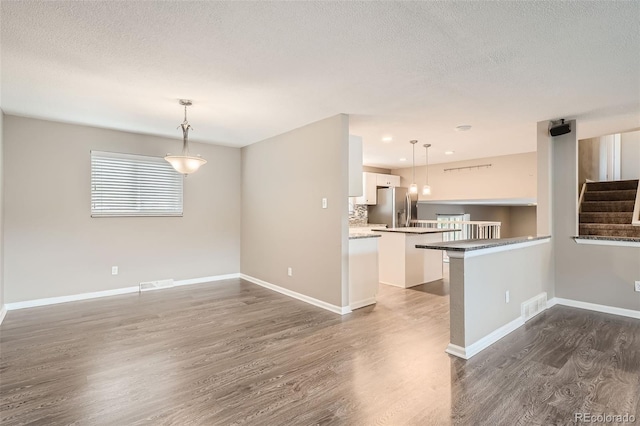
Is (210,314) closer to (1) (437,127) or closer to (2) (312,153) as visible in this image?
(2) (312,153)

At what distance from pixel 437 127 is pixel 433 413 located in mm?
3593

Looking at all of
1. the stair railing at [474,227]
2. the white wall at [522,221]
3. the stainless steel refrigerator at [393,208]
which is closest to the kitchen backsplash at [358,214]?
the stainless steel refrigerator at [393,208]

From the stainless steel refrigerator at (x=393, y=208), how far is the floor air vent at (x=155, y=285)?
475cm

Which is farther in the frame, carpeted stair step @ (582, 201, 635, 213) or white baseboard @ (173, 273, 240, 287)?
white baseboard @ (173, 273, 240, 287)

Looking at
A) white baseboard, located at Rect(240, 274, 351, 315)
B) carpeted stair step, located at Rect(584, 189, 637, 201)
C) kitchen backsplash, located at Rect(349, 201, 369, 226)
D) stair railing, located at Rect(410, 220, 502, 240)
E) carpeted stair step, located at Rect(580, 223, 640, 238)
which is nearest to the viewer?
white baseboard, located at Rect(240, 274, 351, 315)

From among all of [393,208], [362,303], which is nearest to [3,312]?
[362,303]

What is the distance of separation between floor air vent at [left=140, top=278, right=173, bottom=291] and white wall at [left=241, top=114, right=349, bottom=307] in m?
1.27

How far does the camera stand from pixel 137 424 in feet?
6.05

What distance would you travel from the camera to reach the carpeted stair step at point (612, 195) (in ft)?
16.6

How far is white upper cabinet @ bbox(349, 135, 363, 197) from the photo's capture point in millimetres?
4234

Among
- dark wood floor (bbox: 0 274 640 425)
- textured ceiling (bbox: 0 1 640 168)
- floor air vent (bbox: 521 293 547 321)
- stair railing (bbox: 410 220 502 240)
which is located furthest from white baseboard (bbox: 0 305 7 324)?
stair railing (bbox: 410 220 502 240)

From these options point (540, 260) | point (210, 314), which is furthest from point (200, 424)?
point (540, 260)

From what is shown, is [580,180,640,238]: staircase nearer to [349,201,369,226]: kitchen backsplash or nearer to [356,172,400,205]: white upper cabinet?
[356,172,400,205]: white upper cabinet

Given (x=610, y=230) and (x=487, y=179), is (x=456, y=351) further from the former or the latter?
(x=487, y=179)
